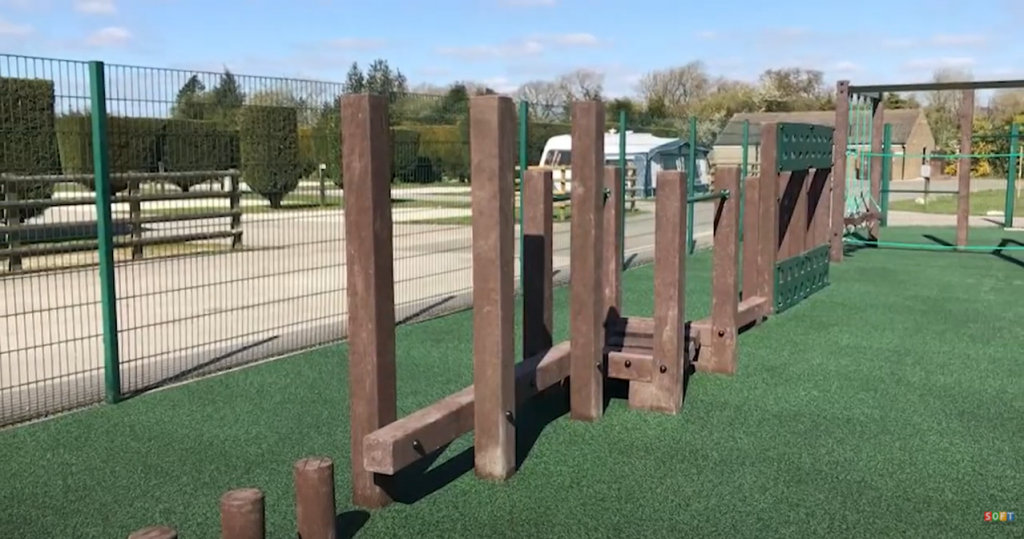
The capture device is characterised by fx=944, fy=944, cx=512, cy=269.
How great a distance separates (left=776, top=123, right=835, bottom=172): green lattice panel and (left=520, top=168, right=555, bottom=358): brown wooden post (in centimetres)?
328

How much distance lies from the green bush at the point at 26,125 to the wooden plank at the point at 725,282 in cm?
408

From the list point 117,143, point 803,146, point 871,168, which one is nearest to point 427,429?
point 117,143

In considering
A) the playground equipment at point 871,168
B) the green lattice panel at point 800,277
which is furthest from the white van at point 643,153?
the green lattice panel at point 800,277

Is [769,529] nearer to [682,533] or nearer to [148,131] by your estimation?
[682,533]

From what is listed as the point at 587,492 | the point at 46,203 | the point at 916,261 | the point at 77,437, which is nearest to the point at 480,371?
the point at 587,492

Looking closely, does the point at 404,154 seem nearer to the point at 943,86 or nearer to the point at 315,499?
the point at 315,499

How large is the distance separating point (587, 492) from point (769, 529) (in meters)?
0.76

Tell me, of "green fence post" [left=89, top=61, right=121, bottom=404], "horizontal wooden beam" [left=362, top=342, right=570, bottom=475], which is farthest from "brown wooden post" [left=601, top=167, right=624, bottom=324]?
"green fence post" [left=89, top=61, right=121, bottom=404]

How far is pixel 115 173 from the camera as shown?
577 centimetres

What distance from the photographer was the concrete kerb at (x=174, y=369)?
5.30 meters

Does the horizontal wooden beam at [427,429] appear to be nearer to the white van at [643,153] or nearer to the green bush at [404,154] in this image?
the green bush at [404,154]

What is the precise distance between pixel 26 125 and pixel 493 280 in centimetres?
292

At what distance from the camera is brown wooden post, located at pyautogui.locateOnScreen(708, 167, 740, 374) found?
602 cm

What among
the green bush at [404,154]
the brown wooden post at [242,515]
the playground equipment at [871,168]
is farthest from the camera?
the playground equipment at [871,168]
